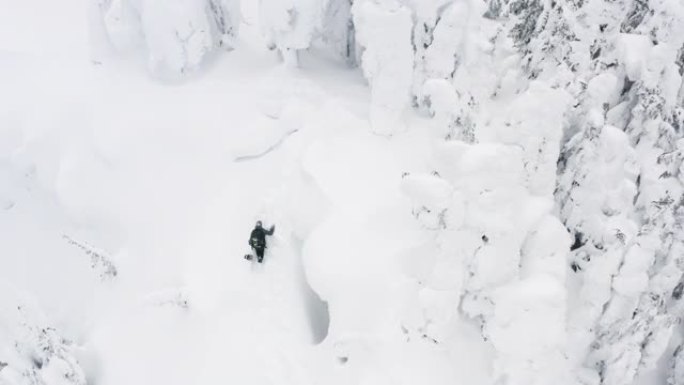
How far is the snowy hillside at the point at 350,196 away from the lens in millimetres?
7332

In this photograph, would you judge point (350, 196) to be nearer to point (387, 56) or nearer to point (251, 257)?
point (251, 257)

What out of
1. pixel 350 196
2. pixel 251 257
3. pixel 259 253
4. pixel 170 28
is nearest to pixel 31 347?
pixel 251 257

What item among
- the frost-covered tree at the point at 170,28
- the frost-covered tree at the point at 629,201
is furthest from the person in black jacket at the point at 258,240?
the frost-covered tree at the point at 170,28

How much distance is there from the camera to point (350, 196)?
9.22 metres

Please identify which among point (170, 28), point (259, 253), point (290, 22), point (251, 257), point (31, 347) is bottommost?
point (31, 347)

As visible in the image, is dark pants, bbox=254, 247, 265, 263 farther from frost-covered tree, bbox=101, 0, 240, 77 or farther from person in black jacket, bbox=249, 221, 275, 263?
frost-covered tree, bbox=101, 0, 240, 77

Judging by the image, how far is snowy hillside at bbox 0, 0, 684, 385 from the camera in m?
7.33

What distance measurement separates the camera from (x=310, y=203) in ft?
30.8

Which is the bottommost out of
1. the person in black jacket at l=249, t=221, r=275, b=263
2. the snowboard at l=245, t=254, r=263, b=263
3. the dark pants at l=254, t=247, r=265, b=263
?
the snowboard at l=245, t=254, r=263, b=263

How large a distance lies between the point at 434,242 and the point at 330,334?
75.0 inches

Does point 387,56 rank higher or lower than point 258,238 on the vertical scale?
higher

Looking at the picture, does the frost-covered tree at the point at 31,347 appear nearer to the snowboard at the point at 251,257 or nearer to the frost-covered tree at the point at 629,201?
the snowboard at the point at 251,257

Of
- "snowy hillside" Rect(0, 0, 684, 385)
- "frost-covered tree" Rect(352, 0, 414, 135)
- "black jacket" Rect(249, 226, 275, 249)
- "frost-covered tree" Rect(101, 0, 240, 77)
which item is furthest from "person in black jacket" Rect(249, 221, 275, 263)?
"frost-covered tree" Rect(101, 0, 240, 77)

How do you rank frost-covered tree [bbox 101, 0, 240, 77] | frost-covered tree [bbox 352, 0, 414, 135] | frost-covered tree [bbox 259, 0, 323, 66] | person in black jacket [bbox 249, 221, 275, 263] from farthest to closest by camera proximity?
frost-covered tree [bbox 101, 0, 240, 77] < frost-covered tree [bbox 259, 0, 323, 66] < frost-covered tree [bbox 352, 0, 414, 135] < person in black jacket [bbox 249, 221, 275, 263]
